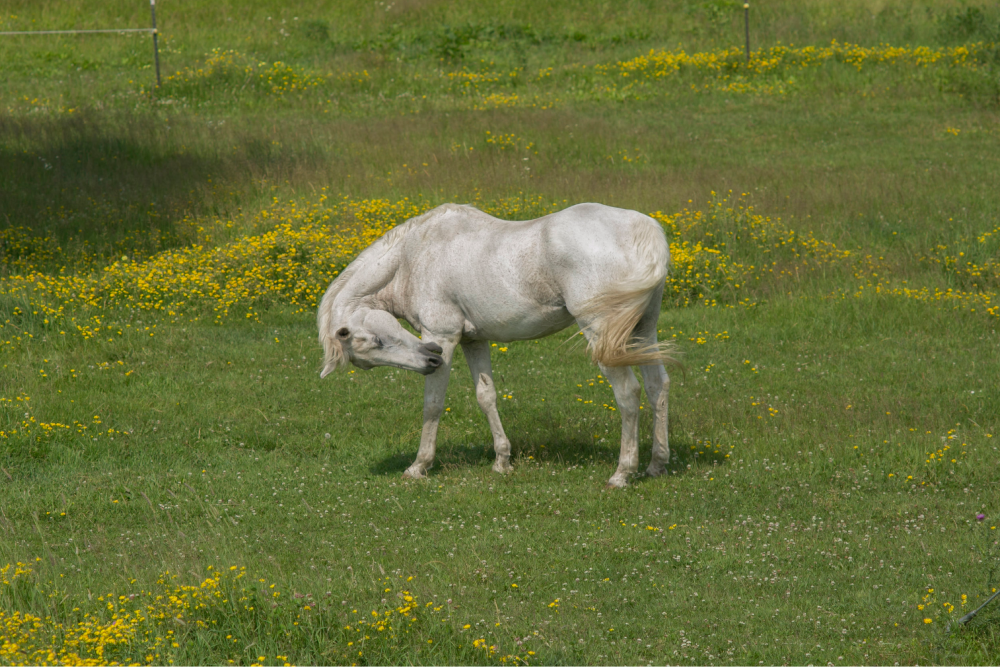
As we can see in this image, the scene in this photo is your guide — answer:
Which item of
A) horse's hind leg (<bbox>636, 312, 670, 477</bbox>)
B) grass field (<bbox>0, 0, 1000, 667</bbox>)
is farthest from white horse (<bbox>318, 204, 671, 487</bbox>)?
grass field (<bbox>0, 0, 1000, 667</bbox>)

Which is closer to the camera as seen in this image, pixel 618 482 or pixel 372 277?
pixel 618 482

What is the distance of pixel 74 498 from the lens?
784 cm

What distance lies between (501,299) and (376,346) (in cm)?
104

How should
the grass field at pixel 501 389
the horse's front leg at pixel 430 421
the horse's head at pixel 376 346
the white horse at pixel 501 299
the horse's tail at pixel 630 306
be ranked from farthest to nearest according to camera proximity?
the horse's front leg at pixel 430 421, the horse's head at pixel 376 346, the white horse at pixel 501 299, the horse's tail at pixel 630 306, the grass field at pixel 501 389

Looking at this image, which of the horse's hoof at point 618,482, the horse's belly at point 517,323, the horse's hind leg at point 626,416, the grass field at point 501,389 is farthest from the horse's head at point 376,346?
the horse's hoof at point 618,482

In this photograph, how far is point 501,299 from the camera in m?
7.96

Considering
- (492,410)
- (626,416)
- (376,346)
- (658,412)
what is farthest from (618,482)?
(376,346)

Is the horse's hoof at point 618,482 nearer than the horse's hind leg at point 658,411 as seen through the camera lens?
Yes

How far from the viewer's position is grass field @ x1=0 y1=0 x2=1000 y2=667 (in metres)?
5.74

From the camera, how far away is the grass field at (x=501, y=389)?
5.74m

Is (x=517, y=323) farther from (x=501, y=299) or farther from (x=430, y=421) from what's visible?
(x=430, y=421)

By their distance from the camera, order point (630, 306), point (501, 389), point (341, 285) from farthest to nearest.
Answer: point (501, 389)
point (341, 285)
point (630, 306)

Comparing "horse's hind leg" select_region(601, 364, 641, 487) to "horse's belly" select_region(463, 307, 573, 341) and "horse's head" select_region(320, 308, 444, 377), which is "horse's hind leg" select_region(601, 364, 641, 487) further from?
"horse's head" select_region(320, 308, 444, 377)

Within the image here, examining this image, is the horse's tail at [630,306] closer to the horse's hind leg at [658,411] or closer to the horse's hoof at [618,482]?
the horse's hind leg at [658,411]
